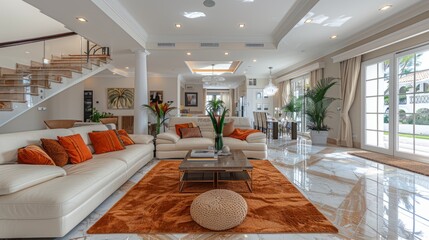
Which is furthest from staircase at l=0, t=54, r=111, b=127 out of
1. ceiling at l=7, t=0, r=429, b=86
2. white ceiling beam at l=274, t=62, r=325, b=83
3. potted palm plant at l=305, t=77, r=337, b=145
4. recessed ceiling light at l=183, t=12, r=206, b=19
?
white ceiling beam at l=274, t=62, r=325, b=83

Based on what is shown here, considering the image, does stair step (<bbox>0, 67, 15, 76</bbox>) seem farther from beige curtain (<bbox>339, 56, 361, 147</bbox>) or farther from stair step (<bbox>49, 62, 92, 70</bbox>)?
beige curtain (<bbox>339, 56, 361, 147</bbox>)

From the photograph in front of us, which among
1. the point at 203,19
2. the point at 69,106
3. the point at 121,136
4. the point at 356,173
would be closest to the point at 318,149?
the point at 356,173

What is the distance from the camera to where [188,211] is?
87.7 inches

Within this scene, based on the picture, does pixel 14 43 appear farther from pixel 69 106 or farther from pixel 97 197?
pixel 97 197

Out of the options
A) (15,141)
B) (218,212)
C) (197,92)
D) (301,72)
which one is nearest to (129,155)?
(15,141)

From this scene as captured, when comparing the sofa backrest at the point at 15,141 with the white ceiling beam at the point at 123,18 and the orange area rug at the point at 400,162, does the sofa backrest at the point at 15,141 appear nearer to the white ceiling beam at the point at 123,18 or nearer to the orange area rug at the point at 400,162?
the white ceiling beam at the point at 123,18

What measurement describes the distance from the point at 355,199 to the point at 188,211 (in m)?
1.99

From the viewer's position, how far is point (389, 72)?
4965mm

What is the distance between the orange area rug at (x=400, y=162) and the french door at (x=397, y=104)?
21 cm

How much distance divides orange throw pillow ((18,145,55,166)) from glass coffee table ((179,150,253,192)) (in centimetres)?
147

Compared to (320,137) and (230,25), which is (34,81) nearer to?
(230,25)

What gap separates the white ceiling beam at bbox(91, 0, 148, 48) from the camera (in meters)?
3.81

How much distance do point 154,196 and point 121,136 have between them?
179cm

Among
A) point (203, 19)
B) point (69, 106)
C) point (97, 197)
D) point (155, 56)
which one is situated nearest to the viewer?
point (97, 197)
